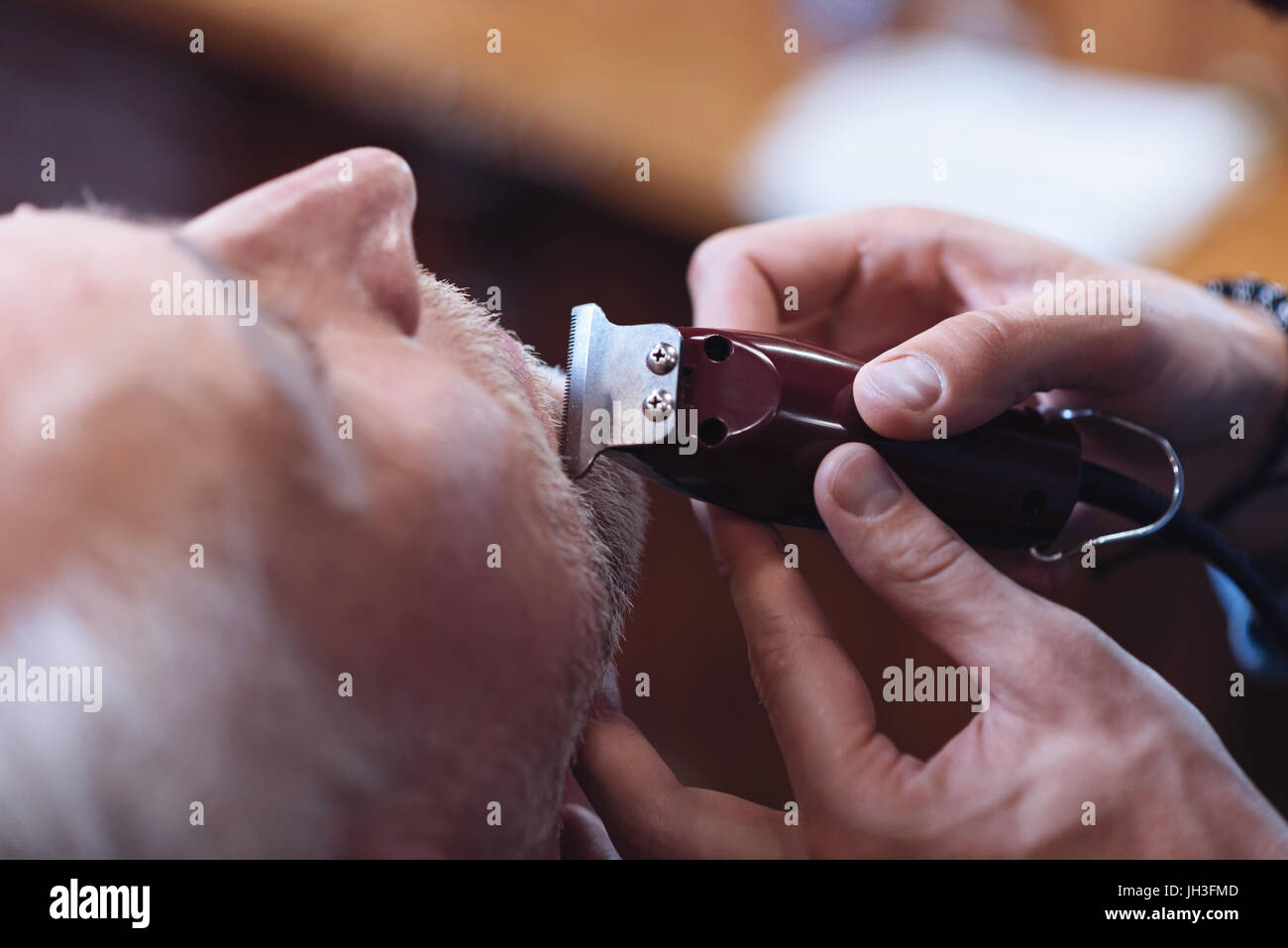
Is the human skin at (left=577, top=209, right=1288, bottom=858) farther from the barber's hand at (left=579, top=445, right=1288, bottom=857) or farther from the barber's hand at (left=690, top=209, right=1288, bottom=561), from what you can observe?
the barber's hand at (left=690, top=209, right=1288, bottom=561)

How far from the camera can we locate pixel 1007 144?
144 cm

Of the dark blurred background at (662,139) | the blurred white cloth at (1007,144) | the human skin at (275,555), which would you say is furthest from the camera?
the blurred white cloth at (1007,144)

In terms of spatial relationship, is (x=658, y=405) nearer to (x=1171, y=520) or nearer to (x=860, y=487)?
(x=860, y=487)

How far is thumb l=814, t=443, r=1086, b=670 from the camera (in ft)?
1.61

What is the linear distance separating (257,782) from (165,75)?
41.8 inches

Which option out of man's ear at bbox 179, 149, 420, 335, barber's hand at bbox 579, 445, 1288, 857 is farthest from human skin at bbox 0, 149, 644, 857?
barber's hand at bbox 579, 445, 1288, 857

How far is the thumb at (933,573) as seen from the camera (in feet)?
1.61

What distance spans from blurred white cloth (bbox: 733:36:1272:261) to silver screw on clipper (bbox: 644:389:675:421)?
96 centimetres

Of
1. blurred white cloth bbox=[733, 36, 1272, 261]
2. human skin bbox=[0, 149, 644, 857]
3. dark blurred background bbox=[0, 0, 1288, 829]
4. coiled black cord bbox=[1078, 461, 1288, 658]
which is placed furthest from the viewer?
blurred white cloth bbox=[733, 36, 1272, 261]

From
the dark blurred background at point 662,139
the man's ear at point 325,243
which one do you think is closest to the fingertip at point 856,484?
the man's ear at point 325,243

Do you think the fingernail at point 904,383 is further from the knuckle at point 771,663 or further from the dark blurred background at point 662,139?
the dark blurred background at point 662,139

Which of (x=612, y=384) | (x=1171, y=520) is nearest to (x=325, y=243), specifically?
(x=612, y=384)

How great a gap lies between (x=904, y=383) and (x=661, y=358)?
124mm
